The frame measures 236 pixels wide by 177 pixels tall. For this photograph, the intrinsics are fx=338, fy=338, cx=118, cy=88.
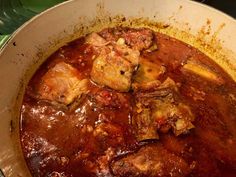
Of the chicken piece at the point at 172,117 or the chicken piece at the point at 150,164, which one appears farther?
the chicken piece at the point at 172,117

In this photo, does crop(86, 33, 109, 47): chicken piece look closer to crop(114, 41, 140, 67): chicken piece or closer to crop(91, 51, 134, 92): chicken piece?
crop(114, 41, 140, 67): chicken piece

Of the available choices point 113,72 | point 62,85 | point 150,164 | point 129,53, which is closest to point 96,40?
point 129,53

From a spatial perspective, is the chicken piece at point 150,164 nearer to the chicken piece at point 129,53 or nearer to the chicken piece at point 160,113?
the chicken piece at point 160,113

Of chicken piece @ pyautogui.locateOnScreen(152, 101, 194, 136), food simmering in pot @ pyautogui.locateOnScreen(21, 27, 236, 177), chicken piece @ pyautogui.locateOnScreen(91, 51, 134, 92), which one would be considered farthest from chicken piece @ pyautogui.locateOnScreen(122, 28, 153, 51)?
chicken piece @ pyautogui.locateOnScreen(152, 101, 194, 136)

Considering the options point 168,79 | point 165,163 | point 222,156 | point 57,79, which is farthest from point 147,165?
point 57,79

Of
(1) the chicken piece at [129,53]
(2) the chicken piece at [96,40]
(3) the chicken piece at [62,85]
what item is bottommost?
(3) the chicken piece at [62,85]

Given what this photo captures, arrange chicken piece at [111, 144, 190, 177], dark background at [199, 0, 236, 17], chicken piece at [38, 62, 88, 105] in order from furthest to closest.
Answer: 1. dark background at [199, 0, 236, 17]
2. chicken piece at [38, 62, 88, 105]
3. chicken piece at [111, 144, 190, 177]

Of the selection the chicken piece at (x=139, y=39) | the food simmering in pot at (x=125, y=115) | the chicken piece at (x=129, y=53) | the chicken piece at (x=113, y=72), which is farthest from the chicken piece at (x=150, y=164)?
the chicken piece at (x=139, y=39)

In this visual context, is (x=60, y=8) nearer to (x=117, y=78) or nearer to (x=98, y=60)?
(x=98, y=60)
